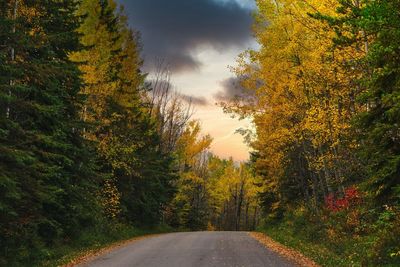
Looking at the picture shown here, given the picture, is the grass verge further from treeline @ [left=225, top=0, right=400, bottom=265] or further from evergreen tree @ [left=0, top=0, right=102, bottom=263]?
treeline @ [left=225, top=0, right=400, bottom=265]

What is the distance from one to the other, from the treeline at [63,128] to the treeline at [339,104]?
766 cm

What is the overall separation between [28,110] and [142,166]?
56.3 ft

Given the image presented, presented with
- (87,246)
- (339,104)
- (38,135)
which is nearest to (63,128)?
(38,135)

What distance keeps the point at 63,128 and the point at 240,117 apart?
9.59 metres

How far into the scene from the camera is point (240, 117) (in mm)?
22219

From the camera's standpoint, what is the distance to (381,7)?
830 centimetres

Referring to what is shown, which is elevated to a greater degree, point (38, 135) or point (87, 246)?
point (38, 135)

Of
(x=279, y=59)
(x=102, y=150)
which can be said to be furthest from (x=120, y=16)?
(x=279, y=59)

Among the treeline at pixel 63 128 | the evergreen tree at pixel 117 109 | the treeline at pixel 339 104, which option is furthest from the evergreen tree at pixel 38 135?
the treeline at pixel 339 104

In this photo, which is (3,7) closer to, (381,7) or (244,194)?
(381,7)

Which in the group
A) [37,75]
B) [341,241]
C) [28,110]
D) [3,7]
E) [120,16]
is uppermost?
[120,16]

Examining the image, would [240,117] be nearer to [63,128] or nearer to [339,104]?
[339,104]

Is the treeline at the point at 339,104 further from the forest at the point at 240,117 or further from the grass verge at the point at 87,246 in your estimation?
the grass verge at the point at 87,246

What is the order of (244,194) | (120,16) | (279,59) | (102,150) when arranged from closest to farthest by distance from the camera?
(279,59)
(102,150)
(120,16)
(244,194)
